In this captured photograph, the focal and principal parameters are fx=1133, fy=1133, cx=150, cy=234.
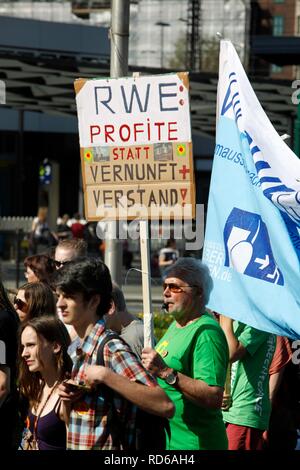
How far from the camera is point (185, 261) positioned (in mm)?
5250

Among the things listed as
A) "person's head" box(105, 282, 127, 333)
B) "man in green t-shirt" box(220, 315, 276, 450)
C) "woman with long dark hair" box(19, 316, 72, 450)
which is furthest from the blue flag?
Answer: "woman with long dark hair" box(19, 316, 72, 450)

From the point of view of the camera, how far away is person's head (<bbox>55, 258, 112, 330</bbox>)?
4434 mm

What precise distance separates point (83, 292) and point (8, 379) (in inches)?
27.7

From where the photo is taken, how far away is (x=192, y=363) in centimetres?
496

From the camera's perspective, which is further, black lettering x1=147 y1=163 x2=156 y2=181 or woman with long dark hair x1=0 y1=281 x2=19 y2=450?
black lettering x1=147 y1=163 x2=156 y2=181

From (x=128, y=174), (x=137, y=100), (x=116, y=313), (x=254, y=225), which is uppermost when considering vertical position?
(x=137, y=100)

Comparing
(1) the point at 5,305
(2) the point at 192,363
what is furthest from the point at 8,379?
(2) the point at 192,363

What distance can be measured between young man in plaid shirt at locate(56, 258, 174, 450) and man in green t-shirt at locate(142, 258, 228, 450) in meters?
0.38

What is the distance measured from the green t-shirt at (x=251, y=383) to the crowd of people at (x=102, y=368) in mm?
144

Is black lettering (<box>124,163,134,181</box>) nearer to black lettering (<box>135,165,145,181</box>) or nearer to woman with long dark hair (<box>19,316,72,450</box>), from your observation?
black lettering (<box>135,165,145,181</box>)

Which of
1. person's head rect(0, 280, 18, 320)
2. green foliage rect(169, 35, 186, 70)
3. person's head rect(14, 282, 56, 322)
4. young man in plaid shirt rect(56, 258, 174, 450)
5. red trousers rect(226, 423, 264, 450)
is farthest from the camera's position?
green foliage rect(169, 35, 186, 70)

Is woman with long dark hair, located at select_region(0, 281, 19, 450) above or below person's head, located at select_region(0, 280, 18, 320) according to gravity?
below

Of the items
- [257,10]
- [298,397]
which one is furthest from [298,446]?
[257,10]

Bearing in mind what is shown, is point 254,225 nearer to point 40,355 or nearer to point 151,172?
point 151,172
